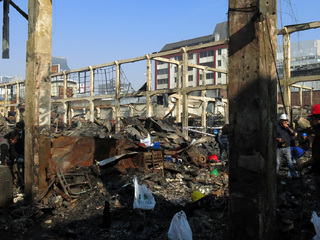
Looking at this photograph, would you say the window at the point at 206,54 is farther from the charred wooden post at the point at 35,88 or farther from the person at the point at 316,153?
the person at the point at 316,153

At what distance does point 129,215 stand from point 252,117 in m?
3.30

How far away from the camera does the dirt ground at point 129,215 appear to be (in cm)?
426

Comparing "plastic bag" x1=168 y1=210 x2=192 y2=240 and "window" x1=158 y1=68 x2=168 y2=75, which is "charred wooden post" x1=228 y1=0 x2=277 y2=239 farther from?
"window" x1=158 y1=68 x2=168 y2=75

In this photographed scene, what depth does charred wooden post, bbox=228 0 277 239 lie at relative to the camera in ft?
9.27

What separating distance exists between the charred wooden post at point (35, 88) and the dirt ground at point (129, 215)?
725mm

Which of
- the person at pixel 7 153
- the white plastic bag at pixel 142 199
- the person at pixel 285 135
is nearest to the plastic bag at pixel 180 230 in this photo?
the white plastic bag at pixel 142 199

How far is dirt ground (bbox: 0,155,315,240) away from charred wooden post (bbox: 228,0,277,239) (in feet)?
2.79

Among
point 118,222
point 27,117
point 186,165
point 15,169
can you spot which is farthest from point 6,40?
point 186,165

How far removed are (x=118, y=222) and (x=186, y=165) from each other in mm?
5082

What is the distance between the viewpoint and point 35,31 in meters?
6.11

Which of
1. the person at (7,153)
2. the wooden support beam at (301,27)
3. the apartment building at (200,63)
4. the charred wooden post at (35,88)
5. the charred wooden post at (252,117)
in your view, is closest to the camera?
the charred wooden post at (252,117)

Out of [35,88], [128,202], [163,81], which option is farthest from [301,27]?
[163,81]

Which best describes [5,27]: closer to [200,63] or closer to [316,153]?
[316,153]

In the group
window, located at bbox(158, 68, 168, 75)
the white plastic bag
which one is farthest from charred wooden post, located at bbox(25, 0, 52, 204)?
window, located at bbox(158, 68, 168, 75)
